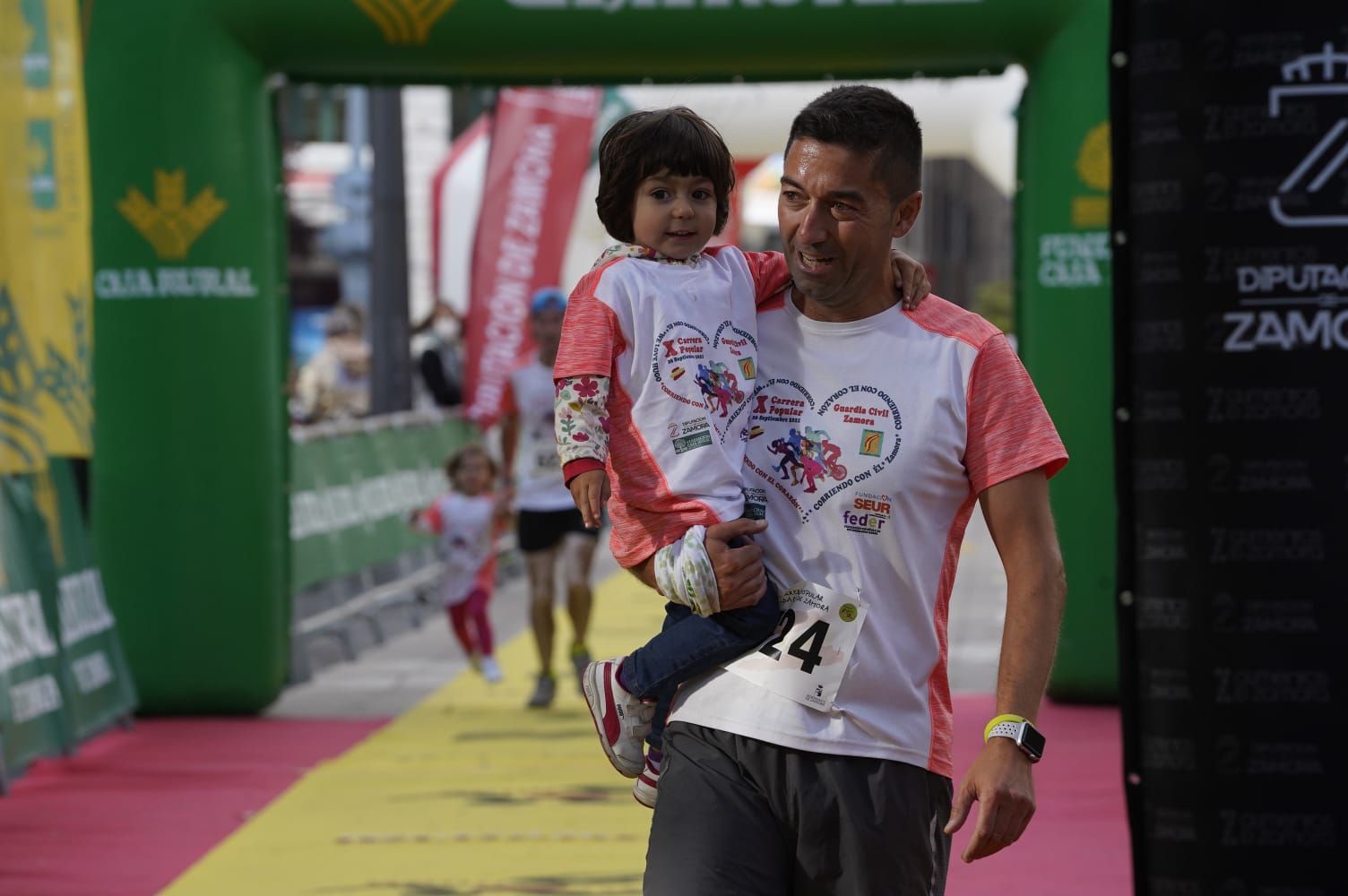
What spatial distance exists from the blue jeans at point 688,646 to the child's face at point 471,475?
7.45 m

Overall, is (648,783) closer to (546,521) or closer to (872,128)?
(872,128)

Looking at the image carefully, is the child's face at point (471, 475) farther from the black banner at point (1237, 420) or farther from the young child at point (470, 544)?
the black banner at point (1237, 420)

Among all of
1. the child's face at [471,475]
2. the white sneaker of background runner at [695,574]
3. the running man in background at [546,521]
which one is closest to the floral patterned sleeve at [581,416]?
the white sneaker of background runner at [695,574]

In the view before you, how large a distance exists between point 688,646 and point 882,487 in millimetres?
423

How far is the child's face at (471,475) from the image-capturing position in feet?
36.1

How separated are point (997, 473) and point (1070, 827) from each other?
13.6ft

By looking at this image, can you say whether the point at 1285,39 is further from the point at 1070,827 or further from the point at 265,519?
the point at 265,519

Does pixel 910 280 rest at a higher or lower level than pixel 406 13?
lower

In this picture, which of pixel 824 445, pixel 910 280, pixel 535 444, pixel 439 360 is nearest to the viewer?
pixel 824 445

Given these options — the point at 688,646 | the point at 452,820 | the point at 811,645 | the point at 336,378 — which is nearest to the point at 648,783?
the point at 688,646

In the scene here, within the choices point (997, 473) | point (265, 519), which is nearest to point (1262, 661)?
point (997, 473)

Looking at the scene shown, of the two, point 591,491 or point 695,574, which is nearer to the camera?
point 695,574

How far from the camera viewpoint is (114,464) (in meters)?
9.16

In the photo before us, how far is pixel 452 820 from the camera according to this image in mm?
7215
